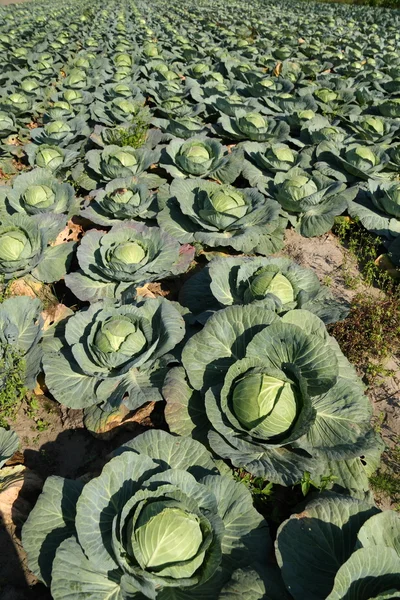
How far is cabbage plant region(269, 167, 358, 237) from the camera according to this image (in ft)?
17.9

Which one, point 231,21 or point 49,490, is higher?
point 231,21

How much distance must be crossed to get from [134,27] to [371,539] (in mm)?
21679

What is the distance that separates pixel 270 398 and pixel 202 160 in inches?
170

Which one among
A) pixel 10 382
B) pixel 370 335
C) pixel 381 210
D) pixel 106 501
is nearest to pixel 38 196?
pixel 10 382

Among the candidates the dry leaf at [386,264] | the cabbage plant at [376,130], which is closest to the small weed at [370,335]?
the dry leaf at [386,264]

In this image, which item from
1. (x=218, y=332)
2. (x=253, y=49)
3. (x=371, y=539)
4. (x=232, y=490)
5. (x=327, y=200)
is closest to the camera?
(x=371, y=539)

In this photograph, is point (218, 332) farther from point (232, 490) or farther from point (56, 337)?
point (56, 337)

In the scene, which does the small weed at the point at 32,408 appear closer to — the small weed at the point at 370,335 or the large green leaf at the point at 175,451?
the large green leaf at the point at 175,451

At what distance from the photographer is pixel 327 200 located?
571 cm

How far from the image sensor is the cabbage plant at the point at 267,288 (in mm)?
3627

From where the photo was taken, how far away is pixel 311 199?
536 centimetres

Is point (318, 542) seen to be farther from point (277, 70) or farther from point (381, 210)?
point (277, 70)

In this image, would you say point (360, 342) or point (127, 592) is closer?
point (127, 592)

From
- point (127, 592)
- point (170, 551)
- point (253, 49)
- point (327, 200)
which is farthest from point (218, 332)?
point (253, 49)
